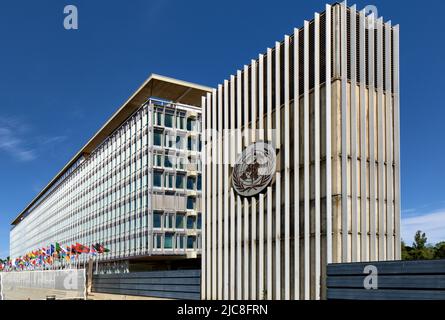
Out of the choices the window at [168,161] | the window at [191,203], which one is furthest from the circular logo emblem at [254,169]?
the window at [191,203]

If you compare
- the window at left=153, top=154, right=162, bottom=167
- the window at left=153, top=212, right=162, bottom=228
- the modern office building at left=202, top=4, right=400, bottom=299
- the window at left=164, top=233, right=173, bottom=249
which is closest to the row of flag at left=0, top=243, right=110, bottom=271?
the window at left=164, top=233, right=173, bottom=249

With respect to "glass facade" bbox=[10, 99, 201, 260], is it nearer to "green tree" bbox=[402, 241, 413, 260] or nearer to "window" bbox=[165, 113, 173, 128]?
"window" bbox=[165, 113, 173, 128]

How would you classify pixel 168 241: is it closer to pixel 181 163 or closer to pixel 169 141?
pixel 181 163

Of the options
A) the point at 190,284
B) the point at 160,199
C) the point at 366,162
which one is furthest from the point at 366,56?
the point at 160,199

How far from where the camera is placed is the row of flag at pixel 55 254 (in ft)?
250

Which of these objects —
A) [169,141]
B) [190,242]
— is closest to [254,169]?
[169,141]

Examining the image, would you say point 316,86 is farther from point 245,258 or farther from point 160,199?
point 160,199

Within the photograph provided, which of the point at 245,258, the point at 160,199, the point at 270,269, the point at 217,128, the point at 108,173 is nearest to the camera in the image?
the point at 270,269

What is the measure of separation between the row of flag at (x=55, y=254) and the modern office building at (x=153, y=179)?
2.98 m

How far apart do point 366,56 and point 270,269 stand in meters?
14.5

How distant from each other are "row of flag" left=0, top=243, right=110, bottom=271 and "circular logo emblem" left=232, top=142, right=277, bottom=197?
1689 inches

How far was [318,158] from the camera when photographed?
28906 mm
